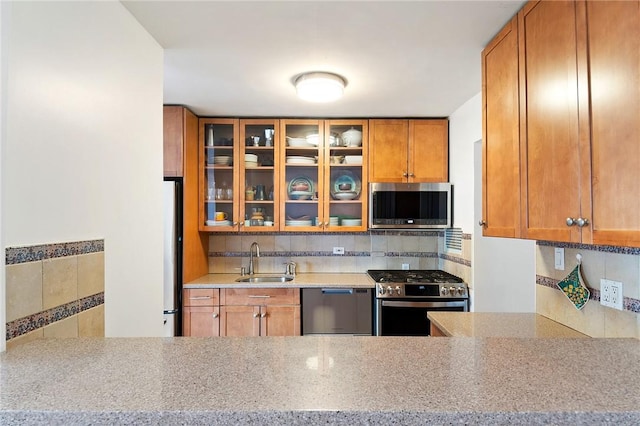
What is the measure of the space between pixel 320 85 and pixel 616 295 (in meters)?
1.86

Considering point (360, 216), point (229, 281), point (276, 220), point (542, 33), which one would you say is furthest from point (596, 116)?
point (229, 281)

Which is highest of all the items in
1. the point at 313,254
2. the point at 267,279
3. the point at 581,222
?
the point at 581,222

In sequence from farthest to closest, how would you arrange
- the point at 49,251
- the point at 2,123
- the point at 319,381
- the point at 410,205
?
1. the point at 410,205
2. the point at 49,251
3. the point at 2,123
4. the point at 319,381

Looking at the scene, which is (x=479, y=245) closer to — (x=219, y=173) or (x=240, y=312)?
(x=240, y=312)

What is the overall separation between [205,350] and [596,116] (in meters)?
1.33

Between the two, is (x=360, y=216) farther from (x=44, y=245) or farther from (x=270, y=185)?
(x=44, y=245)

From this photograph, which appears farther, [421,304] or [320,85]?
[421,304]

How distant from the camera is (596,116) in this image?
1111 mm

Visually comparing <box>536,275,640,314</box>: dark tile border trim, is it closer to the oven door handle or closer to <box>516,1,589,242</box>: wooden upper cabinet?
<box>516,1,589,242</box>: wooden upper cabinet

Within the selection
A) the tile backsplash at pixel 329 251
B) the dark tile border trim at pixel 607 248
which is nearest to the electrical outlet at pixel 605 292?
the dark tile border trim at pixel 607 248

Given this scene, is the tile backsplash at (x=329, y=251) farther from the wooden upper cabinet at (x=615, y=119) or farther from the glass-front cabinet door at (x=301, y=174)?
the wooden upper cabinet at (x=615, y=119)

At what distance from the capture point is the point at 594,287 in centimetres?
147

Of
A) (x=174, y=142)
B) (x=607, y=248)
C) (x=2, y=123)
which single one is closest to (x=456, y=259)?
(x=607, y=248)

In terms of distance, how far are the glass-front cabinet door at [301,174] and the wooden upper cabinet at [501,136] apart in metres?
1.75
